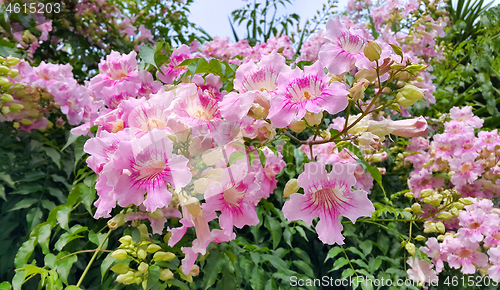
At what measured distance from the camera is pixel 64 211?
0.99 metres

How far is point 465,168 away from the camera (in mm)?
1484

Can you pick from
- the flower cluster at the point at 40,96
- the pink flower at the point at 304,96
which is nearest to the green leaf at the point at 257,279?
the pink flower at the point at 304,96

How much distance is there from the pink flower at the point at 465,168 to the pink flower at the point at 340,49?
1205mm

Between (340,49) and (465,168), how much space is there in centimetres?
128

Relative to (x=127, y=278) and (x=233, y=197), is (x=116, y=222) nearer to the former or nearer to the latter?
(x=127, y=278)

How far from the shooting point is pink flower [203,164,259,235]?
23.0 inches

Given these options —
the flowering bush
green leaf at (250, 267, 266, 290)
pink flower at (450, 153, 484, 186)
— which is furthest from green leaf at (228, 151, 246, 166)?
pink flower at (450, 153, 484, 186)

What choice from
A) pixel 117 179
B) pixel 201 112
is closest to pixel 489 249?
pixel 201 112

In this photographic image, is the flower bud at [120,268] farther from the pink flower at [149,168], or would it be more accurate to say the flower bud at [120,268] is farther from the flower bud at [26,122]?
the flower bud at [26,122]

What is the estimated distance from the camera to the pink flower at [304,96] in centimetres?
57

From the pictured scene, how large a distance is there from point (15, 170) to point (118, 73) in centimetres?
82

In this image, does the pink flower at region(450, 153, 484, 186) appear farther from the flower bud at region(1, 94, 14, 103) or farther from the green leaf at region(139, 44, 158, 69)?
the flower bud at region(1, 94, 14, 103)

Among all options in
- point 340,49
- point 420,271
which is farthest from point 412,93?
point 420,271

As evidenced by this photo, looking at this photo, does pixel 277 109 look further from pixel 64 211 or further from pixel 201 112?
pixel 64 211
